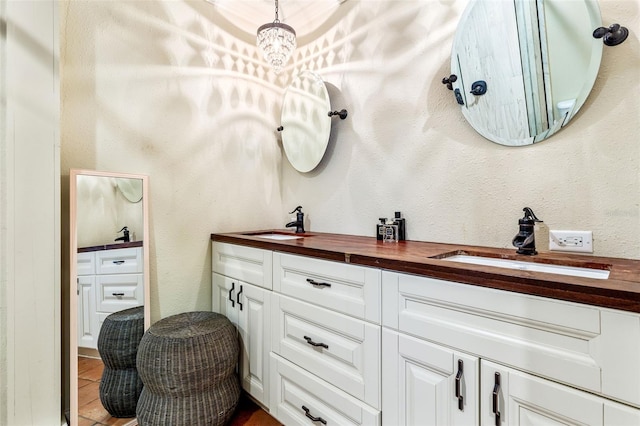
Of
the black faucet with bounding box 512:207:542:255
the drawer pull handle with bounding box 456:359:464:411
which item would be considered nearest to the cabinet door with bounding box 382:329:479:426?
the drawer pull handle with bounding box 456:359:464:411

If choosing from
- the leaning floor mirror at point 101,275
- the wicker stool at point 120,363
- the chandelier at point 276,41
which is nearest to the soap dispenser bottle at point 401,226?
the chandelier at point 276,41

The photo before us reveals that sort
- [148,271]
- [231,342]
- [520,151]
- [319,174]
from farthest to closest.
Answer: [319,174] < [148,271] < [231,342] < [520,151]

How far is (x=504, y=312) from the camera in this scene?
2.68 ft

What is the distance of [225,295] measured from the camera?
73.6 inches

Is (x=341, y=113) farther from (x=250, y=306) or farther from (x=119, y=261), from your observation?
(x=119, y=261)

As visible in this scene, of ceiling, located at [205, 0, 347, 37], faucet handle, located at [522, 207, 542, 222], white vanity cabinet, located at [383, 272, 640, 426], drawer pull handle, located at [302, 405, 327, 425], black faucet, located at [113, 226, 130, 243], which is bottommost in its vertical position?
drawer pull handle, located at [302, 405, 327, 425]

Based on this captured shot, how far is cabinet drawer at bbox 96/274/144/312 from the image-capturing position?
1.53m

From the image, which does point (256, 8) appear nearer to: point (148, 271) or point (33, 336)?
point (148, 271)

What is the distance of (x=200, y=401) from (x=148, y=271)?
0.76 meters

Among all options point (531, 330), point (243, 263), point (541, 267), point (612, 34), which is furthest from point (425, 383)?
point (612, 34)

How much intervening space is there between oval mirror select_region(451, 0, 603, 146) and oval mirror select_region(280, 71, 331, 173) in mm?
888

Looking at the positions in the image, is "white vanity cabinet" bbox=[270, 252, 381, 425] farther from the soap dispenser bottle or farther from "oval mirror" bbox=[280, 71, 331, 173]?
"oval mirror" bbox=[280, 71, 331, 173]

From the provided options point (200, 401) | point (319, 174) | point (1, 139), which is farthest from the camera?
point (319, 174)

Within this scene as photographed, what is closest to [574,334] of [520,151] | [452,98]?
[520,151]
